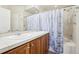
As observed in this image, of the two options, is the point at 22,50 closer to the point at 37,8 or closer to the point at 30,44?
the point at 30,44

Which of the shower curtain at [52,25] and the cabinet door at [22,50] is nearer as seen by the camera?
the cabinet door at [22,50]

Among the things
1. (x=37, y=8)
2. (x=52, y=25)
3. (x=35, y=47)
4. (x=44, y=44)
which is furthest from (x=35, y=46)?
(x=37, y=8)

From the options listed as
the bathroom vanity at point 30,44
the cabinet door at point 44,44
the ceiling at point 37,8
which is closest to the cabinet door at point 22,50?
the bathroom vanity at point 30,44

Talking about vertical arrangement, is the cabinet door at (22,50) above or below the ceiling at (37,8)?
below

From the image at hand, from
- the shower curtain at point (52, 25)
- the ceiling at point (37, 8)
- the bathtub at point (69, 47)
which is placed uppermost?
the ceiling at point (37, 8)

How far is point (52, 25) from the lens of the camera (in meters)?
1.34

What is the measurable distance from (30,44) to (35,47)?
4.1 inches

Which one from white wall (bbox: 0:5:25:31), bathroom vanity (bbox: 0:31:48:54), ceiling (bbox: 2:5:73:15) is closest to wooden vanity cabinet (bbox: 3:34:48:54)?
bathroom vanity (bbox: 0:31:48:54)

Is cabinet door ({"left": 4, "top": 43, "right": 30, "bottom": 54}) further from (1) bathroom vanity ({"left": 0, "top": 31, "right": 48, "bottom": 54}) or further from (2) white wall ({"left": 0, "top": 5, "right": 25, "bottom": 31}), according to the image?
(2) white wall ({"left": 0, "top": 5, "right": 25, "bottom": 31})

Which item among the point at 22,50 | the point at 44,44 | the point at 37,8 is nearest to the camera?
the point at 22,50

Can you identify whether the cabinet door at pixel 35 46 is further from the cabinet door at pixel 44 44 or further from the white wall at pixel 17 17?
the white wall at pixel 17 17

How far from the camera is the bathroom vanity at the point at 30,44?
3.54 feet

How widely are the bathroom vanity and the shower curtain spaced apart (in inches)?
2.6
